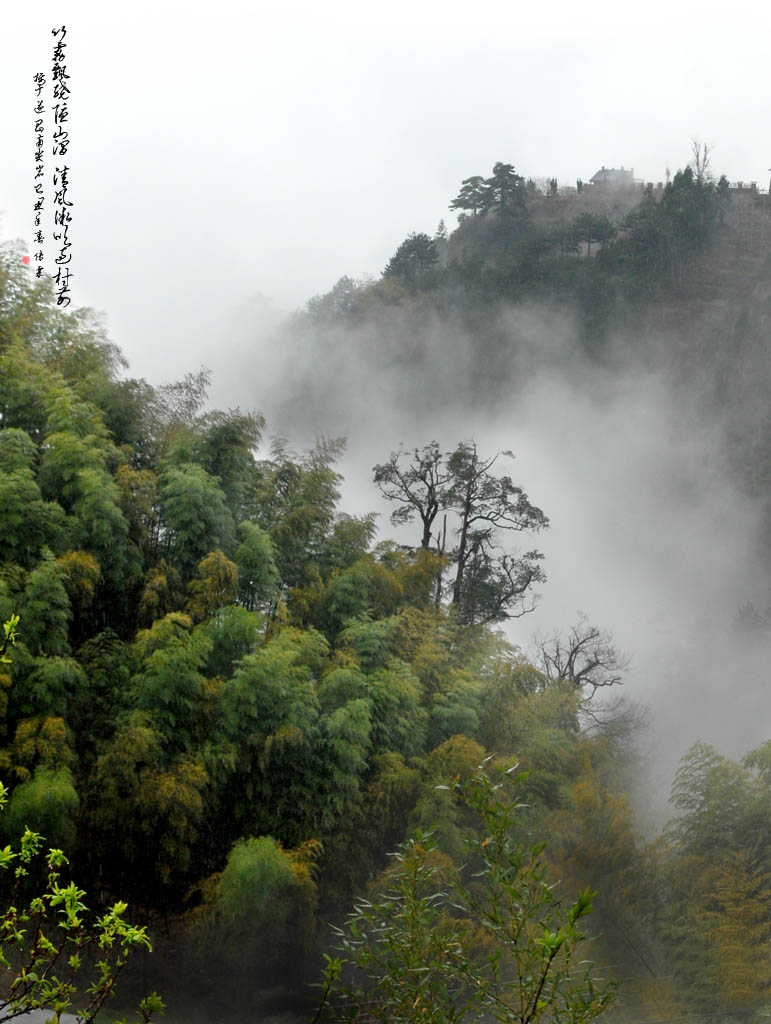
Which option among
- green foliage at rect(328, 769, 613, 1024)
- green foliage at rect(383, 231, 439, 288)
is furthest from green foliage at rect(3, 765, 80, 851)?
green foliage at rect(383, 231, 439, 288)

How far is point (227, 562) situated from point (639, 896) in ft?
17.1

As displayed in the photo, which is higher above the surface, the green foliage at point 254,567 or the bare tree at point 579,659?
the bare tree at point 579,659

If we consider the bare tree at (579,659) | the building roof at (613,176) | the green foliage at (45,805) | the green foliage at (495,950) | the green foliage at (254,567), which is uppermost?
Result: the building roof at (613,176)

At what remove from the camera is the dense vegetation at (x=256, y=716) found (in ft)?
24.7

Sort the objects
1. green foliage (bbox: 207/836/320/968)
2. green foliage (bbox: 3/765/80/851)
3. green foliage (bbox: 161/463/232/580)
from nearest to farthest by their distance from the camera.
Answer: green foliage (bbox: 3/765/80/851) < green foliage (bbox: 207/836/320/968) < green foliage (bbox: 161/463/232/580)

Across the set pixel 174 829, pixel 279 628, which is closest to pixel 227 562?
pixel 279 628

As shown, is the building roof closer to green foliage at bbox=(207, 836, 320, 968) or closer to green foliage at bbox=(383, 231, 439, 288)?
green foliage at bbox=(383, 231, 439, 288)

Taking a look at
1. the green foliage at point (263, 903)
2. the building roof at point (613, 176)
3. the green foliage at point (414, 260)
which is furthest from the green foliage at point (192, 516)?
the building roof at point (613, 176)

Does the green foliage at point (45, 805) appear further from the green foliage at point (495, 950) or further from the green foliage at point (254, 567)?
the green foliage at point (495, 950)

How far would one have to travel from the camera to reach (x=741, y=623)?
1841 cm

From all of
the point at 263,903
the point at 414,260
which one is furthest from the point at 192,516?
the point at 414,260

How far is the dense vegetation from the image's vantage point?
7.52m

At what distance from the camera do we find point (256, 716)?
26.5 feet

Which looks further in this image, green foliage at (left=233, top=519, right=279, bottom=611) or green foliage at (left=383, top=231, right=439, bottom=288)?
green foliage at (left=383, top=231, right=439, bottom=288)
